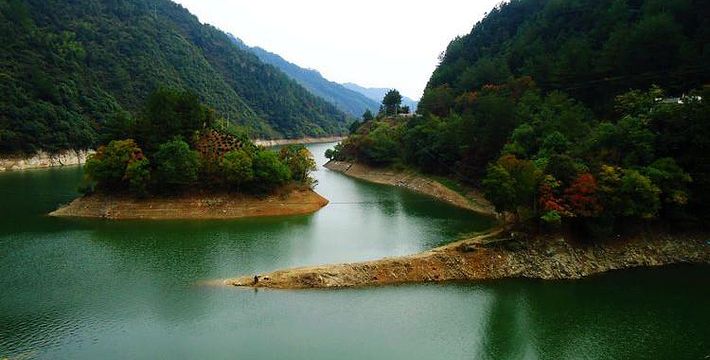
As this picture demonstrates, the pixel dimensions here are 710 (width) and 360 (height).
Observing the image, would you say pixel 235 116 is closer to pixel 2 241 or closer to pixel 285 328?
pixel 2 241

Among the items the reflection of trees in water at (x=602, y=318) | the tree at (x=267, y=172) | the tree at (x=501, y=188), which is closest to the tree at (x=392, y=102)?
the tree at (x=267, y=172)

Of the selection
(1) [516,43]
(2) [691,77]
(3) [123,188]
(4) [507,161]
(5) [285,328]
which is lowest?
(5) [285,328]

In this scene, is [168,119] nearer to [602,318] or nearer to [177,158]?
[177,158]

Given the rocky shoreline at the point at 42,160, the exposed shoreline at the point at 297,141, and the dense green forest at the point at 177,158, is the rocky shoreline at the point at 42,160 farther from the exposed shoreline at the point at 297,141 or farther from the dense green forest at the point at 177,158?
the exposed shoreline at the point at 297,141

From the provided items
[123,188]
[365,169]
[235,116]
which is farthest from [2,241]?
[235,116]

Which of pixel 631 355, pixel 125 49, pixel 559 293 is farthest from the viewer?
pixel 125 49

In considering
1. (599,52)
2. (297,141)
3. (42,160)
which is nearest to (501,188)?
(599,52)
